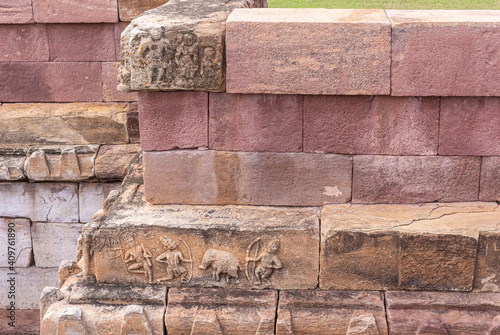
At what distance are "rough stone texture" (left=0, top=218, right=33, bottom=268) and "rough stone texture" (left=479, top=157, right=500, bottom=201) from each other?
5.79m

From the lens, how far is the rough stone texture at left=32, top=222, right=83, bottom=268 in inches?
324

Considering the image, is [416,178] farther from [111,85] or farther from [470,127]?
[111,85]

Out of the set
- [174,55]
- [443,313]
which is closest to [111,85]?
[174,55]

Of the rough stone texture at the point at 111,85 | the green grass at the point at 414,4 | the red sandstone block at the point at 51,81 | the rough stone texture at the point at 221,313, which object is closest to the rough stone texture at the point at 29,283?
the red sandstone block at the point at 51,81

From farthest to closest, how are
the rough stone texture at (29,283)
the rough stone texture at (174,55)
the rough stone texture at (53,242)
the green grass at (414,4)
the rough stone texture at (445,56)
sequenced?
the green grass at (414,4)
the rough stone texture at (29,283)
the rough stone texture at (53,242)
the rough stone texture at (174,55)
the rough stone texture at (445,56)

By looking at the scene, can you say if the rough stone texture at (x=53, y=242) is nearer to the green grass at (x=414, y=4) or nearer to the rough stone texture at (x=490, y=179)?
the rough stone texture at (x=490, y=179)

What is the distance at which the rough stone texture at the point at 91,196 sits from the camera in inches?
312

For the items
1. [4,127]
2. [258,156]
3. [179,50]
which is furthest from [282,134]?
[4,127]

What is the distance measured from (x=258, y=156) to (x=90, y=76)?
3.97 m

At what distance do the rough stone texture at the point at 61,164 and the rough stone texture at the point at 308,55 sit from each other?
3.60 metres

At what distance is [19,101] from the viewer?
27.3ft

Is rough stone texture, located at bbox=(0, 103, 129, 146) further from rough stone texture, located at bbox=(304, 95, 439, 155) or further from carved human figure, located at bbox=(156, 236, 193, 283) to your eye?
rough stone texture, located at bbox=(304, 95, 439, 155)

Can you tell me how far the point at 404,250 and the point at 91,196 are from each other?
4.63m

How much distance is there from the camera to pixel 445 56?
15.0 ft
